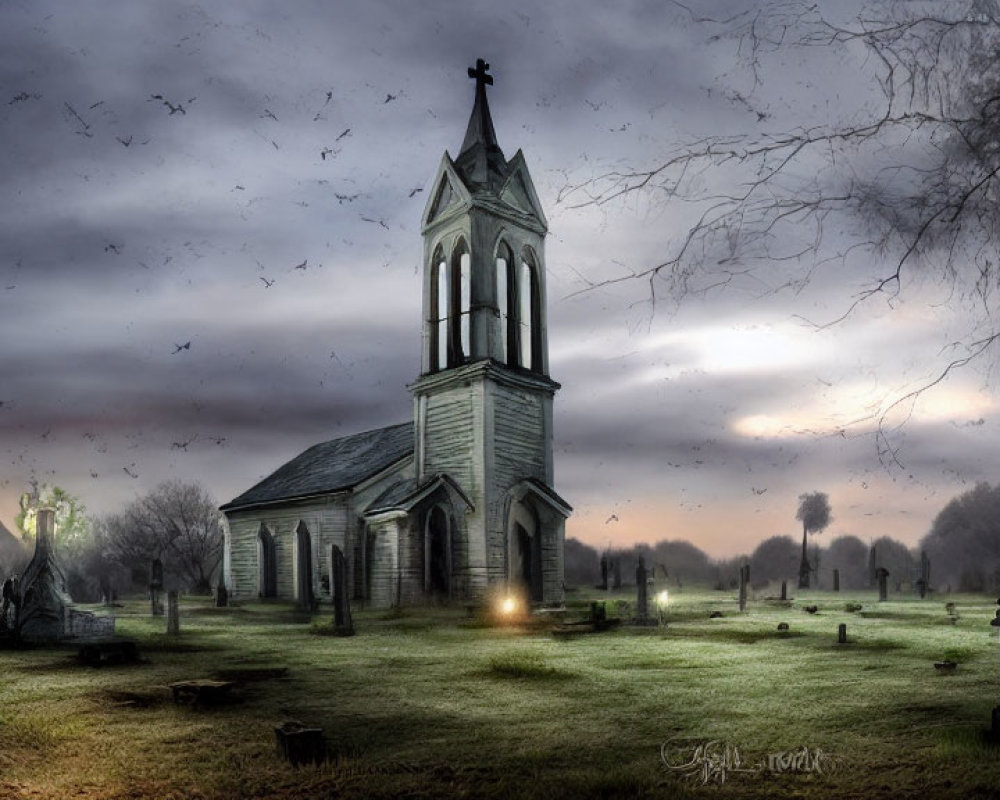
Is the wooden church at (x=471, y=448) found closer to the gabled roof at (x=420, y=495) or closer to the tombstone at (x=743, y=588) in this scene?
the gabled roof at (x=420, y=495)

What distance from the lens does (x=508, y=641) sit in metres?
18.8

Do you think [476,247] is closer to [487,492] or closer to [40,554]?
[487,492]

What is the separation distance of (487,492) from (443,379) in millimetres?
4280

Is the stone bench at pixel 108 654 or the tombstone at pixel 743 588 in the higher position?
the stone bench at pixel 108 654

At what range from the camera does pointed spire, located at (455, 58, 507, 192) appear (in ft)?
97.1

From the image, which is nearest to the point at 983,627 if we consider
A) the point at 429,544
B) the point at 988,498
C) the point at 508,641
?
the point at 508,641

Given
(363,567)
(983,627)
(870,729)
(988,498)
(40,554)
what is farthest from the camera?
(988,498)

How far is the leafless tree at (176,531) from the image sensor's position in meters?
63.4

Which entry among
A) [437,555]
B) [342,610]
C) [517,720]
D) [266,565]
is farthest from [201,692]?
[266,565]

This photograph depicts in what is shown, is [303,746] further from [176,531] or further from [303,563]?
[176,531]

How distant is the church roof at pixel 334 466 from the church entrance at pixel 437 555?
3747 mm

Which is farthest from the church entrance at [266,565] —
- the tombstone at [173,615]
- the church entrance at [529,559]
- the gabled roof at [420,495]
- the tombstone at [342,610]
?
the tombstone at [342,610]

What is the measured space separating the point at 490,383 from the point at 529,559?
6.27m

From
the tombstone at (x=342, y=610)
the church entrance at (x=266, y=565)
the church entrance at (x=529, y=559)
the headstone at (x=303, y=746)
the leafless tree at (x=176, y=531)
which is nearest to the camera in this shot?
the headstone at (x=303, y=746)
